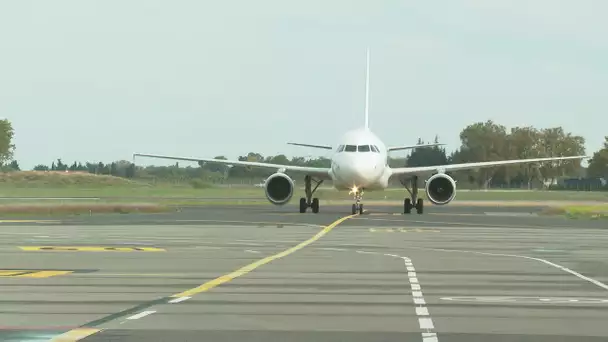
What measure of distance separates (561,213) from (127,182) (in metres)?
41.6

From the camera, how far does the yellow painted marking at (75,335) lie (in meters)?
10.0

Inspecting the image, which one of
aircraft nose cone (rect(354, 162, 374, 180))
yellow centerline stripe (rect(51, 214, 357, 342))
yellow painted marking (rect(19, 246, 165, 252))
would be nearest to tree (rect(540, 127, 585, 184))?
aircraft nose cone (rect(354, 162, 374, 180))

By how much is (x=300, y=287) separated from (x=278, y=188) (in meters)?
35.8

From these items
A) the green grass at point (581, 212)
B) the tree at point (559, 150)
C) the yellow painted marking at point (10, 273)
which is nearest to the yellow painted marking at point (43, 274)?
the yellow painted marking at point (10, 273)

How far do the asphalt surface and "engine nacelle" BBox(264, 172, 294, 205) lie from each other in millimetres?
19344

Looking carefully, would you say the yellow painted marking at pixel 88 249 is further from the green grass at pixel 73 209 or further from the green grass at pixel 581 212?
the green grass at pixel 581 212

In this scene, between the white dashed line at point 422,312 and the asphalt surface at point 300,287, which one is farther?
the asphalt surface at point 300,287

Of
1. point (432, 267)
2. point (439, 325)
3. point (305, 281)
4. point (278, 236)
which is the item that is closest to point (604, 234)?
point (278, 236)

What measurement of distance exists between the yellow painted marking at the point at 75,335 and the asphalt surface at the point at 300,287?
0.07 feet

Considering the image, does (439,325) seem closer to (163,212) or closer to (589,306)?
(589,306)

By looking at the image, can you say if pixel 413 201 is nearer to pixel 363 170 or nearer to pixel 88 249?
pixel 363 170

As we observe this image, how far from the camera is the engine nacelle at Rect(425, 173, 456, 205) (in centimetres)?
5031

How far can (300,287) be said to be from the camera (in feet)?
51.1

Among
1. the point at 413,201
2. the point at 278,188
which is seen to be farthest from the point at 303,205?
the point at 413,201
